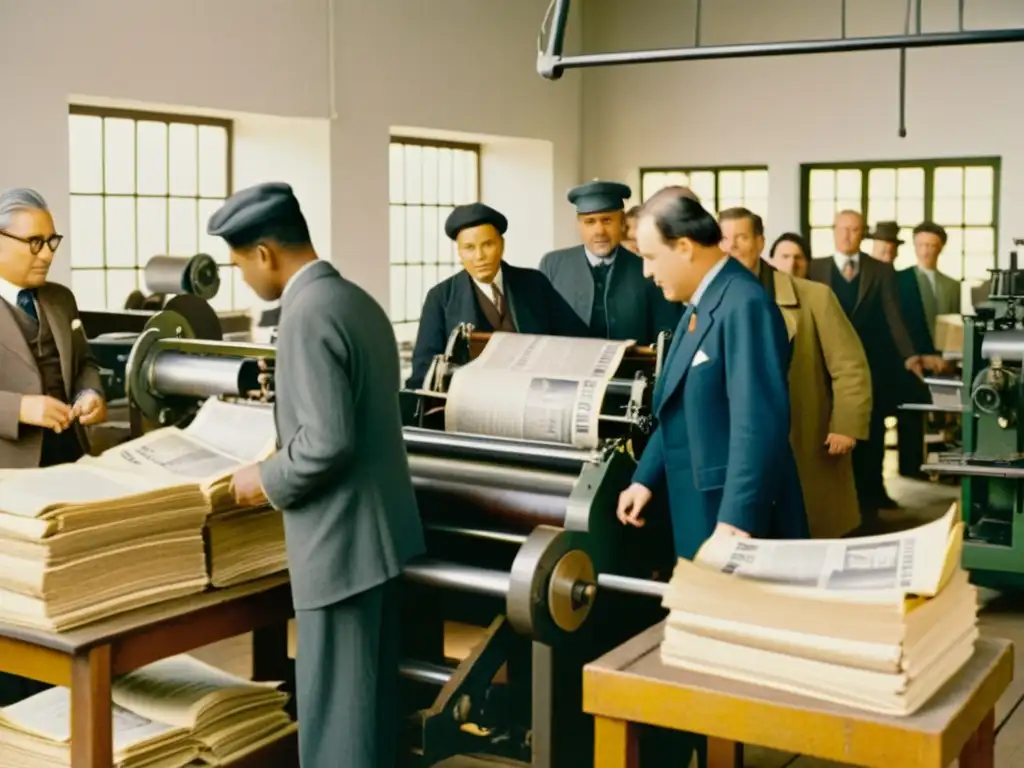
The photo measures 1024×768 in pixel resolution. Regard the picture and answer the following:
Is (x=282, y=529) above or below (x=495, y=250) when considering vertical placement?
below

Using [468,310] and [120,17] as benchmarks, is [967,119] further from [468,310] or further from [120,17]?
[468,310]

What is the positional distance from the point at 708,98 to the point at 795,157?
82 cm

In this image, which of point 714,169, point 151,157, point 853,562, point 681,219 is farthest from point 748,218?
point 714,169

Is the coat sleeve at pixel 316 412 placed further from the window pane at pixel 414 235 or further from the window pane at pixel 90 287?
the window pane at pixel 414 235

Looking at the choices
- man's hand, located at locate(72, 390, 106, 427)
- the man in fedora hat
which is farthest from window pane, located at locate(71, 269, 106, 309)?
the man in fedora hat

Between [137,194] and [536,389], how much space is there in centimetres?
496

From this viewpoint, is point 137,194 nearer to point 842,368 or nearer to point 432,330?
point 432,330

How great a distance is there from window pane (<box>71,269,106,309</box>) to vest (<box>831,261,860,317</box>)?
3.73 meters

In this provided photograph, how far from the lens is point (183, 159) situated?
7766 mm

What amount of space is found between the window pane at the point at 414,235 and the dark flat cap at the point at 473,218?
5311 mm

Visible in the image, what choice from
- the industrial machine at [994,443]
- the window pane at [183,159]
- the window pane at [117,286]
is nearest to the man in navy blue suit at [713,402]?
the industrial machine at [994,443]

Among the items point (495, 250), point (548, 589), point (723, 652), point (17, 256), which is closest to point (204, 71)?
point (495, 250)

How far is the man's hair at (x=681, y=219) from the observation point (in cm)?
279

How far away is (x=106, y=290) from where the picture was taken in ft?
24.1
